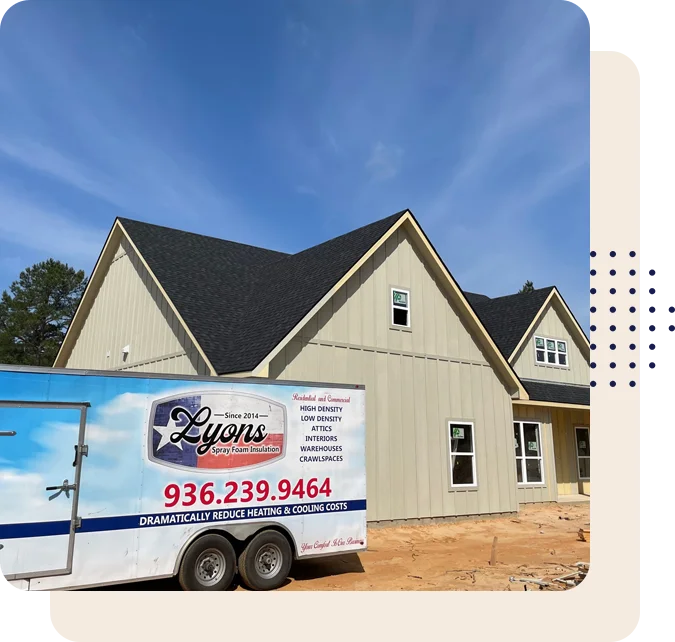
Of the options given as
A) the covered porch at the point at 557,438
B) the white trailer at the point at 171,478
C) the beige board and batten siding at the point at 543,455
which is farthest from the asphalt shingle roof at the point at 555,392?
the white trailer at the point at 171,478

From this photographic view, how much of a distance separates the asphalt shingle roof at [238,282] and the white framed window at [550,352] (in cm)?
1007

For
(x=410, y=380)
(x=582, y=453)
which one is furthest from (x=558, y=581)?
(x=582, y=453)

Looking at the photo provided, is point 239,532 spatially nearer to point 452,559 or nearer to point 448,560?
point 448,560

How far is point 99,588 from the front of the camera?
7.88 meters

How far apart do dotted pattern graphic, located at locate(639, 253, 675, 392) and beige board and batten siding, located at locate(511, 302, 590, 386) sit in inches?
655

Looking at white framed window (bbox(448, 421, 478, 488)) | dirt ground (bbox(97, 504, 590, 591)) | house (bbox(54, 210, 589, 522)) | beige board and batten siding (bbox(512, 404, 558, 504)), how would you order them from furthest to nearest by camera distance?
1. beige board and batten siding (bbox(512, 404, 558, 504))
2. white framed window (bbox(448, 421, 478, 488))
3. house (bbox(54, 210, 589, 522))
4. dirt ground (bbox(97, 504, 590, 591))

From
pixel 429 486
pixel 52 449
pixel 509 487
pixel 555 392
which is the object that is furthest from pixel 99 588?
pixel 555 392

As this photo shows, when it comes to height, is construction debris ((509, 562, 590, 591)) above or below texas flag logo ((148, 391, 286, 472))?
below

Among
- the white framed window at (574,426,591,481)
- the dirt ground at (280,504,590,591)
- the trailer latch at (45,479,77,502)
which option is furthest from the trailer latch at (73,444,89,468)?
the white framed window at (574,426,591,481)

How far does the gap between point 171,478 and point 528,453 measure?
52.4 feet

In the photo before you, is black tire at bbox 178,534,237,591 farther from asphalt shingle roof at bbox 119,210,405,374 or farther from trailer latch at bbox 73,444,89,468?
asphalt shingle roof at bbox 119,210,405,374

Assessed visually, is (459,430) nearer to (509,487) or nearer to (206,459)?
(509,487)

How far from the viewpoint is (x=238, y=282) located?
1944cm

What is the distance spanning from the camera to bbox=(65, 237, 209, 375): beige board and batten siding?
53.5 ft
